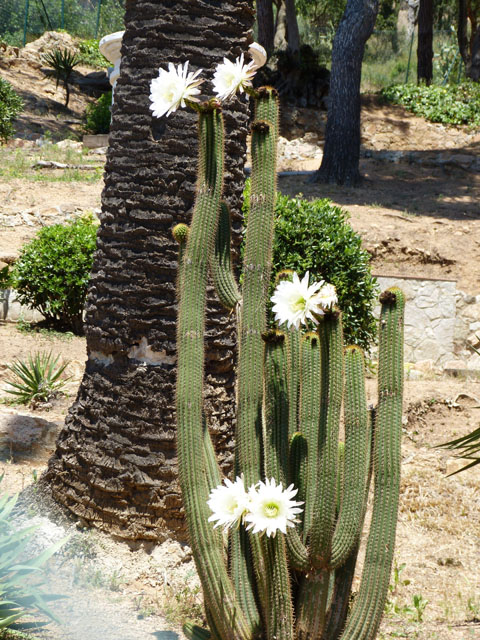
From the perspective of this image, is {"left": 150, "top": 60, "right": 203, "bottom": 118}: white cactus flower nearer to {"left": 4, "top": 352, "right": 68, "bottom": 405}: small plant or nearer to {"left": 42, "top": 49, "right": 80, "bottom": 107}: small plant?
{"left": 4, "top": 352, "right": 68, "bottom": 405}: small plant

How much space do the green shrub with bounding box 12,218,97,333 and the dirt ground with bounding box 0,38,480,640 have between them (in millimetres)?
413

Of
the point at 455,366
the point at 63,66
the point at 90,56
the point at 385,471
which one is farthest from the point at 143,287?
the point at 90,56

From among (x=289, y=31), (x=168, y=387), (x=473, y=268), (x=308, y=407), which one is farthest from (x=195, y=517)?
(x=289, y=31)

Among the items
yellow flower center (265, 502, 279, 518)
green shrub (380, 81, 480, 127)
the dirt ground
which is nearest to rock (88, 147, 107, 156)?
the dirt ground

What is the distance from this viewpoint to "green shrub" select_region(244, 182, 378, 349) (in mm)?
6625

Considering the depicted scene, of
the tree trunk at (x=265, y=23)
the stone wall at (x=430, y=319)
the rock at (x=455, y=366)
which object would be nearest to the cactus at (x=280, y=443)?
the rock at (x=455, y=366)

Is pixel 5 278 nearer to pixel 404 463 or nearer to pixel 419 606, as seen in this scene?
pixel 404 463

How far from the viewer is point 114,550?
3445 millimetres

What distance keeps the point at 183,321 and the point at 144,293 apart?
1.01 meters

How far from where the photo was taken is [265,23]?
18578 mm

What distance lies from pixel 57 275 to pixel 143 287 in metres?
4.22

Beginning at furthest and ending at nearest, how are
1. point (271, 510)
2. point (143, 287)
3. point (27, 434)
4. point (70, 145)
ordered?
point (70, 145), point (27, 434), point (143, 287), point (271, 510)

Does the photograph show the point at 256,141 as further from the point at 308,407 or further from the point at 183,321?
the point at 308,407

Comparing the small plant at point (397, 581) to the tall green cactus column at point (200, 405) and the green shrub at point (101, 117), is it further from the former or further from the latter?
the green shrub at point (101, 117)
